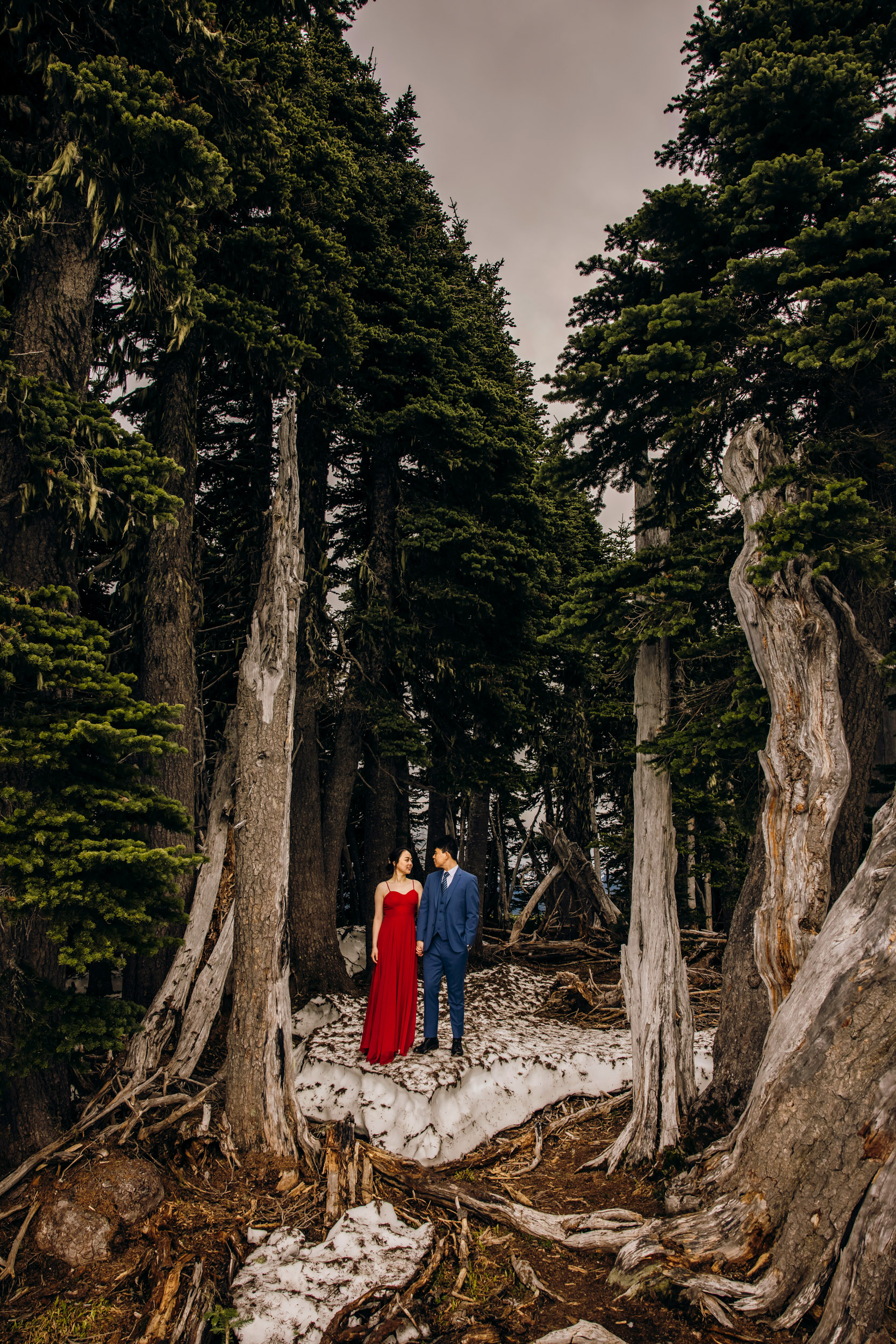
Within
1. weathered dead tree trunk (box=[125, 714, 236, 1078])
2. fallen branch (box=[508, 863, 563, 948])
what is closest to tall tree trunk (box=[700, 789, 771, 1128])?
weathered dead tree trunk (box=[125, 714, 236, 1078])

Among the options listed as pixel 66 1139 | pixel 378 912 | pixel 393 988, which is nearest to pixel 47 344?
pixel 378 912

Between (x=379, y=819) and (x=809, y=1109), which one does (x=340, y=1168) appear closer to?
(x=809, y=1109)

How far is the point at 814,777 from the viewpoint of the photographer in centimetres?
553

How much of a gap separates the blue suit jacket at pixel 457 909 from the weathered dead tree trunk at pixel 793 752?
9.27 feet

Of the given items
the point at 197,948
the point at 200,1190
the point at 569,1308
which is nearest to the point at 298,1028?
the point at 197,948

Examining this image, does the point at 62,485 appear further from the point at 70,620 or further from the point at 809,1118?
the point at 809,1118

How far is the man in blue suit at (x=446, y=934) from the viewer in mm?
7449

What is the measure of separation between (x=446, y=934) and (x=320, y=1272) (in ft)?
10.6

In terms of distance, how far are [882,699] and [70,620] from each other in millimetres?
6724

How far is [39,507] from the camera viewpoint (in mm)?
5930

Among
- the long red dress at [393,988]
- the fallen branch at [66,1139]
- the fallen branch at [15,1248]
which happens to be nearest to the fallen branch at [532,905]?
the long red dress at [393,988]

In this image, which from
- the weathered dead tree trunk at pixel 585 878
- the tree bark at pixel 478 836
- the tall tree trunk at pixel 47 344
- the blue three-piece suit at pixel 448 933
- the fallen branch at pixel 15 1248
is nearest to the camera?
the fallen branch at pixel 15 1248

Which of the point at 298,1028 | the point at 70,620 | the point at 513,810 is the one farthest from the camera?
the point at 513,810

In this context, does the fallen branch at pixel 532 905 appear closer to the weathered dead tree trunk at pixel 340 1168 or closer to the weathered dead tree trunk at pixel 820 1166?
the weathered dead tree trunk at pixel 340 1168
